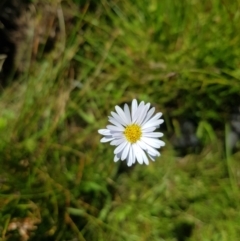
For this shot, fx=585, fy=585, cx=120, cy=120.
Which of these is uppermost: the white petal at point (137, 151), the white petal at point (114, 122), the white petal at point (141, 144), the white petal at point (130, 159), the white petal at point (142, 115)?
the white petal at point (142, 115)

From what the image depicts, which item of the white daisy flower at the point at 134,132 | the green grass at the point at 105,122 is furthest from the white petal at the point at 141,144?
the green grass at the point at 105,122

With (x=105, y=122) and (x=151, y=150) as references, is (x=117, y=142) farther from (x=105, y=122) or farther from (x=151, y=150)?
(x=105, y=122)

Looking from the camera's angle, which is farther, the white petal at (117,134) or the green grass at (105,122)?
the green grass at (105,122)

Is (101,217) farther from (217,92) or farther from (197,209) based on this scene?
(217,92)

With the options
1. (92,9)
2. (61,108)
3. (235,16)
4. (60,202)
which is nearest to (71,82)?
(61,108)

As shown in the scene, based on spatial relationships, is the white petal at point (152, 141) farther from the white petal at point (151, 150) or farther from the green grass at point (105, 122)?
the green grass at point (105, 122)

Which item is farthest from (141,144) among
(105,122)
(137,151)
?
(105,122)
